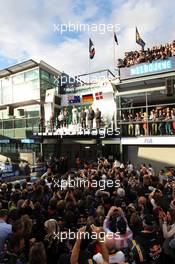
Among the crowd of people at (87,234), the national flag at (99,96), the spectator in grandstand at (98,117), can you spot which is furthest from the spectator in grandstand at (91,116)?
the crowd of people at (87,234)

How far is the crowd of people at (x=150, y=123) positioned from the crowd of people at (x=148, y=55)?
3.06 m

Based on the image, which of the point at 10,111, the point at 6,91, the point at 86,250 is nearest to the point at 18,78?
the point at 6,91

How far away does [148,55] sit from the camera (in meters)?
18.7

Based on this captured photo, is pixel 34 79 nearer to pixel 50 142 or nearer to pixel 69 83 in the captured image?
pixel 69 83

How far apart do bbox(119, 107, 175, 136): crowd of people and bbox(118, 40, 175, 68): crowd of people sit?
3055mm

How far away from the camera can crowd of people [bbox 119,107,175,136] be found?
1725 centimetres

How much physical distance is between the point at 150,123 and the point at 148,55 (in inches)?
161

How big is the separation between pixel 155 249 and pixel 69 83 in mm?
20453

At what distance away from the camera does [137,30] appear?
20141mm

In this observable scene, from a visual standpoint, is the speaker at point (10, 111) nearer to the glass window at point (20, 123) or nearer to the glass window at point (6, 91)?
the glass window at point (6, 91)

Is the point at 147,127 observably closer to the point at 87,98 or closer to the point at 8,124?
the point at 87,98

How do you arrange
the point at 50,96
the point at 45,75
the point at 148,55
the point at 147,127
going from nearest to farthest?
the point at 147,127, the point at 148,55, the point at 50,96, the point at 45,75

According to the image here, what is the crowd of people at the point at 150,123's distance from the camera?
1725 cm

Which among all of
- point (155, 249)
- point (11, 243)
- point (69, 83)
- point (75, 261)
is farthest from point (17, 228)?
point (69, 83)
